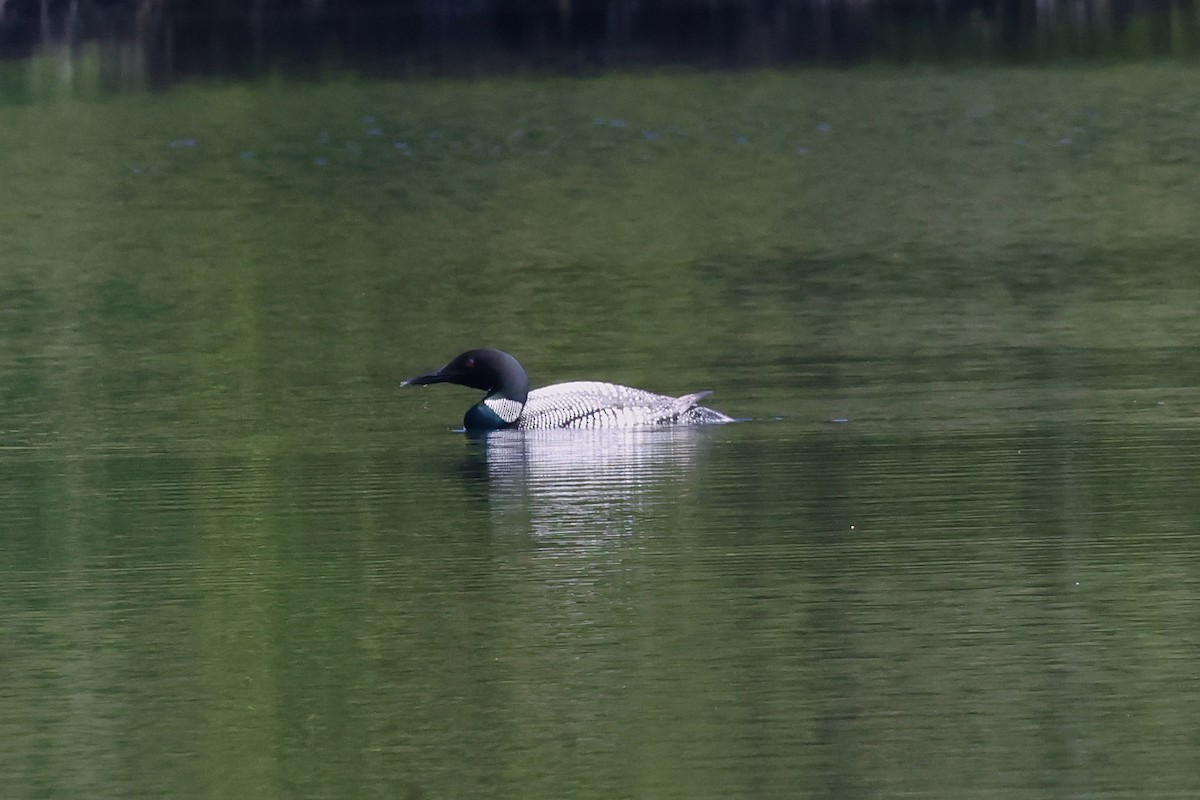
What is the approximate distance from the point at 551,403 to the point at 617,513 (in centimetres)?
305

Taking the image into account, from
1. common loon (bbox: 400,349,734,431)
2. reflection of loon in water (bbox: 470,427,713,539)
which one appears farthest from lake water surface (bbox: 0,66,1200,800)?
common loon (bbox: 400,349,734,431)

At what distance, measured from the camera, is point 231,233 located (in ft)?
91.6

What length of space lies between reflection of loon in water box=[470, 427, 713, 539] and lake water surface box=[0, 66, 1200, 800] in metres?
0.04

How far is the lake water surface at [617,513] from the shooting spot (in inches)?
314

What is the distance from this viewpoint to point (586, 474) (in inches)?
508

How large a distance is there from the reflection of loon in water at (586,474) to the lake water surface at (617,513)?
0.04 meters

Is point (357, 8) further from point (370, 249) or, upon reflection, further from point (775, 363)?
point (775, 363)

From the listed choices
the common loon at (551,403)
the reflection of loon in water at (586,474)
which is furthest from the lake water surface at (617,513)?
the common loon at (551,403)

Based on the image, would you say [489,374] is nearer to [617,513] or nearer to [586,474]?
[586,474]

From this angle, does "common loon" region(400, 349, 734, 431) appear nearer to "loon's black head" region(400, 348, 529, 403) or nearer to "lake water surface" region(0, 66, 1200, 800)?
"loon's black head" region(400, 348, 529, 403)

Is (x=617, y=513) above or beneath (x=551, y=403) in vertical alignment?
beneath

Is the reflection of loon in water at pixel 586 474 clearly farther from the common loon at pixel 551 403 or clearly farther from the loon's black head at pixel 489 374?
the loon's black head at pixel 489 374

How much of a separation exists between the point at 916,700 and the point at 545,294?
1298 centimetres

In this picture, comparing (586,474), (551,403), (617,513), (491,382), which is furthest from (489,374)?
(617,513)
